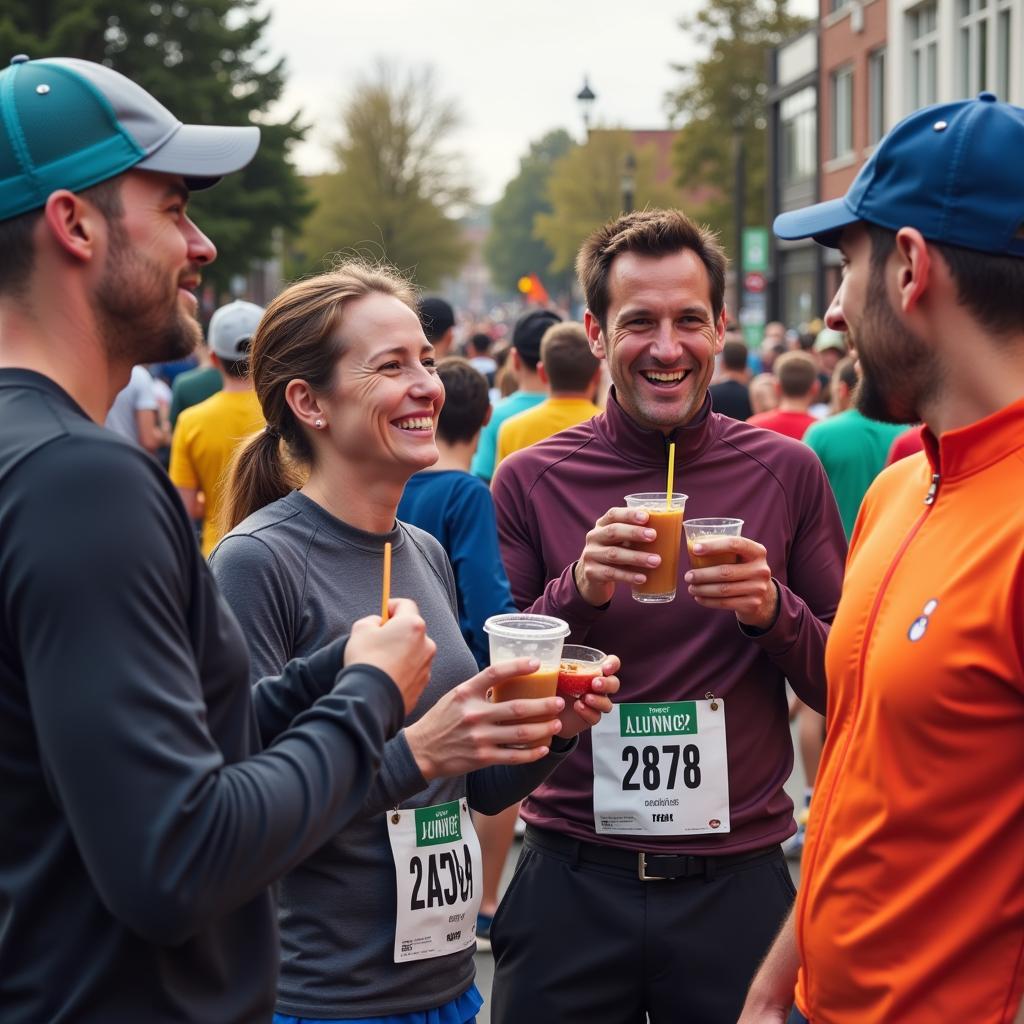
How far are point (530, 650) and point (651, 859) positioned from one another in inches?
31.6

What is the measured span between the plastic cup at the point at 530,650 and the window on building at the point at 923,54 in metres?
28.3

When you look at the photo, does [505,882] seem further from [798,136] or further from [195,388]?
[798,136]

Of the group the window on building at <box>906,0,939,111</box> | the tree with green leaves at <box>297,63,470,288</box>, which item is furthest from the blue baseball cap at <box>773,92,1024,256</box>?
the tree with green leaves at <box>297,63,470,288</box>

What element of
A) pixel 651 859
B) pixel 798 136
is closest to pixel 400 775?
pixel 651 859

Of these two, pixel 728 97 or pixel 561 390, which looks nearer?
pixel 561 390

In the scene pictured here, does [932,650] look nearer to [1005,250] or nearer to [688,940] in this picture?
[1005,250]

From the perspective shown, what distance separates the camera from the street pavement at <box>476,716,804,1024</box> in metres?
5.08

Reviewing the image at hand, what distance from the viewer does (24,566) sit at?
1.51 meters

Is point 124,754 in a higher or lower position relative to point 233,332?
lower

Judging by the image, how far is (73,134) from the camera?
174 centimetres

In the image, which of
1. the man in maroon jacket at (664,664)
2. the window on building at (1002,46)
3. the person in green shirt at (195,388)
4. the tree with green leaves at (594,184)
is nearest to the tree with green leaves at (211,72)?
the window on building at (1002,46)

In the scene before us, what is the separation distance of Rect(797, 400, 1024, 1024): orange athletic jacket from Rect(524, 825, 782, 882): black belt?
2.79 feet

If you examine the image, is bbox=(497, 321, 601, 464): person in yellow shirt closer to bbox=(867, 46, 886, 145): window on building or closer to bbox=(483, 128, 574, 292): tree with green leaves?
bbox=(867, 46, 886, 145): window on building

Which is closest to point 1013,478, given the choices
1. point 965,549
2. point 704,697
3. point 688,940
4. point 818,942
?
point 965,549
